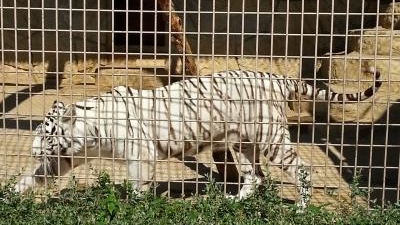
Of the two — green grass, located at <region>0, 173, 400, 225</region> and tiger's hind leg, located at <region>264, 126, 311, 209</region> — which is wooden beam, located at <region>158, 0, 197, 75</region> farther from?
green grass, located at <region>0, 173, 400, 225</region>

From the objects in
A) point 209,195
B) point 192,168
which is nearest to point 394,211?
point 209,195

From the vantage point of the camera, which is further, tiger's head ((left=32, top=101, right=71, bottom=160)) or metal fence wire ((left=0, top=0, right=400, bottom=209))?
tiger's head ((left=32, top=101, right=71, bottom=160))

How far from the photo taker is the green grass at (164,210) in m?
4.19

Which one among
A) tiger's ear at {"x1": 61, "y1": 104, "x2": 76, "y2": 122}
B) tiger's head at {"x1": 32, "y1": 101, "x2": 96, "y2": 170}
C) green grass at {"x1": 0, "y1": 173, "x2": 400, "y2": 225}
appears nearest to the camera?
green grass at {"x1": 0, "y1": 173, "x2": 400, "y2": 225}

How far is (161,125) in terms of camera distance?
502cm

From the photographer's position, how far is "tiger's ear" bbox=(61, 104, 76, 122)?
4691 millimetres

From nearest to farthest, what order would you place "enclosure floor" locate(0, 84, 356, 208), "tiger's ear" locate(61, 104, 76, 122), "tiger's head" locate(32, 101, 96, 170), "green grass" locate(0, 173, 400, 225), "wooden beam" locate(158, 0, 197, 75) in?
"green grass" locate(0, 173, 400, 225) < "tiger's ear" locate(61, 104, 76, 122) < "tiger's head" locate(32, 101, 96, 170) < "enclosure floor" locate(0, 84, 356, 208) < "wooden beam" locate(158, 0, 197, 75)

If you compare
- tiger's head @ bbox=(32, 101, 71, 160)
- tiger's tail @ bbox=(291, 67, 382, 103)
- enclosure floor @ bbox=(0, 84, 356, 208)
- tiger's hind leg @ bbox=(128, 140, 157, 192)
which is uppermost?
tiger's tail @ bbox=(291, 67, 382, 103)

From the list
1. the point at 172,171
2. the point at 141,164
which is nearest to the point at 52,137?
the point at 141,164

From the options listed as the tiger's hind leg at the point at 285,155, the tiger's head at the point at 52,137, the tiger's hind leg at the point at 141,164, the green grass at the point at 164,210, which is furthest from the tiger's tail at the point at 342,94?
the tiger's head at the point at 52,137

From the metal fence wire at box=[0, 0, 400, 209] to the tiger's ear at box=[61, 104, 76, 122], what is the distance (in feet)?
0.06

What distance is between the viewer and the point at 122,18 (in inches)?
458

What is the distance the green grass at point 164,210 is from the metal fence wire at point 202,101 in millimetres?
177

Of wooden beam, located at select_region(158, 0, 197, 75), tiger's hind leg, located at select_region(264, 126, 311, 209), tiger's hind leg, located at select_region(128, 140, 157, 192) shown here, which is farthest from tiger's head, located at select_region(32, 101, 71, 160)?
wooden beam, located at select_region(158, 0, 197, 75)
